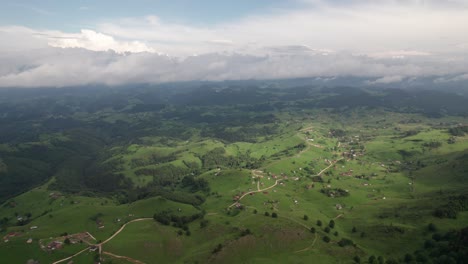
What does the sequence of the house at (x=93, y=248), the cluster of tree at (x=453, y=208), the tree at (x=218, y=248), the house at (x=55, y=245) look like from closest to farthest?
1. the tree at (x=218, y=248)
2. the house at (x=93, y=248)
3. the house at (x=55, y=245)
4. the cluster of tree at (x=453, y=208)

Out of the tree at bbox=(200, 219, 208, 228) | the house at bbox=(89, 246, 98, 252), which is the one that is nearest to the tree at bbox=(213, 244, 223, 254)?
the tree at bbox=(200, 219, 208, 228)

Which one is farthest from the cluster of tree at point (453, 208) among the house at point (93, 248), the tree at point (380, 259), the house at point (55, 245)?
the house at point (55, 245)

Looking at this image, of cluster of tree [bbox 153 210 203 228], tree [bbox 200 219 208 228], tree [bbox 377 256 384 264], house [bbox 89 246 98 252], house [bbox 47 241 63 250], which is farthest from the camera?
cluster of tree [bbox 153 210 203 228]

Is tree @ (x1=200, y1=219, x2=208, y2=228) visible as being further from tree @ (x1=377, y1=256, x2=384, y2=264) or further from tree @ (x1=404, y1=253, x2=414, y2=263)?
tree @ (x1=404, y1=253, x2=414, y2=263)

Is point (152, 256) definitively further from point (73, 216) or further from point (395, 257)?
point (395, 257)

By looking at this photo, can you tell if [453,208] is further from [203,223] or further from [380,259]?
[203,223]

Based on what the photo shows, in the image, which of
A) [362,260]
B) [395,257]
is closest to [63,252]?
[362,260]

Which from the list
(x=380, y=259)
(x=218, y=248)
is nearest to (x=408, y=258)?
(x=380, y=259)

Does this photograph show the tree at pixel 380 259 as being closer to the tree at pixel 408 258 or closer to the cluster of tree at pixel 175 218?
the tree at pixel 408 258

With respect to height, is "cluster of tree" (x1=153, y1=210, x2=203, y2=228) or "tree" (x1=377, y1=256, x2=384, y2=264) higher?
"tree" (x1=377, y1=256, x2=384, y2=264)
